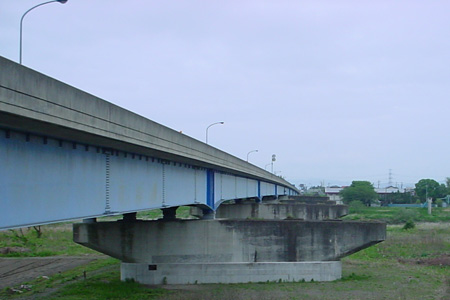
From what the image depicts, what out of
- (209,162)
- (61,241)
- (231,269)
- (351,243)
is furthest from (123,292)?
(61,241)

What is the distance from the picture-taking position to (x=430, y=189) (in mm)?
147125

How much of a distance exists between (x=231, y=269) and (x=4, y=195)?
1631cm

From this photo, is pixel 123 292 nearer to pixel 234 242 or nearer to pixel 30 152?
pixel 234 242

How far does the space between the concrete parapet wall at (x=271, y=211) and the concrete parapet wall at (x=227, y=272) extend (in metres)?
20.6

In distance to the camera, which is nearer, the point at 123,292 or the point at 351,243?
the point at 123,292

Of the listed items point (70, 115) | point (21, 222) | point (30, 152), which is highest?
point (70, 115)

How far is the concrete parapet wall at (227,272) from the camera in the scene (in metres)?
23.7

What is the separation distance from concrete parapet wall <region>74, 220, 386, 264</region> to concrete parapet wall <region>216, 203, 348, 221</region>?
65.9 feet

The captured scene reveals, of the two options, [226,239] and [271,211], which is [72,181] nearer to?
[226,239]

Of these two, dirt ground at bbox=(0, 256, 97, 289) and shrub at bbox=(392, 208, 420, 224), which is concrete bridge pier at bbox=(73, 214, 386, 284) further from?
shrub at bbox=(392, 208, 420, 224)

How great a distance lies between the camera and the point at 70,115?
1058 cm

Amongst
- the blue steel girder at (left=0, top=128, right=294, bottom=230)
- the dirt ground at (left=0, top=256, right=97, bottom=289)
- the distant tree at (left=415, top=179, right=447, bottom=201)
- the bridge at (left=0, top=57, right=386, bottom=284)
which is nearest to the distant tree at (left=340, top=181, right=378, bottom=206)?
the distant tree at (left=415, top=179, right=447, bottom=201)

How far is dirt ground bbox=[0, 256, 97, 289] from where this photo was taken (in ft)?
93.6

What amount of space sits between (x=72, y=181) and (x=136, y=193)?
4.67 metres
